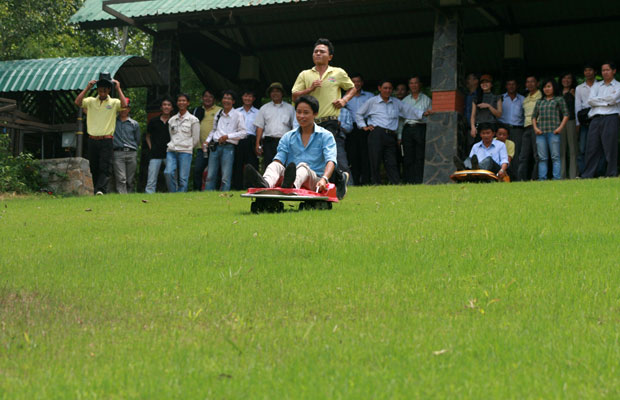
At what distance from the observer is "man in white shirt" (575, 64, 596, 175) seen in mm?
14630

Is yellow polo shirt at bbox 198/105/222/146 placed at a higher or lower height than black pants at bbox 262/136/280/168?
higher

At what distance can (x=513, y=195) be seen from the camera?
1057 centimetres

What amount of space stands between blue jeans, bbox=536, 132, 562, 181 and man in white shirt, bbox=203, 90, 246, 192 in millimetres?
5527

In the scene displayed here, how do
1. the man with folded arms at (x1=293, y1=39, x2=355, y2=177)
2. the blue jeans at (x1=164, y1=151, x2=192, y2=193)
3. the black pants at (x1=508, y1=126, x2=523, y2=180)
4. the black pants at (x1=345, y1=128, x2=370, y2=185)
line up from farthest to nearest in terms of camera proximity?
the black pants at (x1=345, y1=128, x2=370, y2=185) → the blue jeans at (x1=164, y1=151, x2=192, y2=193) → the black pants at (x1=508, y1=126, x2=523, y2=180) → the man with folded arms at (x1=293, y1=39, x2=355, y2=177)

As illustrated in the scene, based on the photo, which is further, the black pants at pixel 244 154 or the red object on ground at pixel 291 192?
the black pants at pixel 244 154

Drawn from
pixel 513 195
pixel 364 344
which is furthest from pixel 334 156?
pixel 364 344

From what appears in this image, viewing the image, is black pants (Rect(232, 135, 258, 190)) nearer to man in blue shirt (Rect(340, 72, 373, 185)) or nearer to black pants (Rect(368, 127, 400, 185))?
man in blue shirt (Rect(340, 72, 373, 185))

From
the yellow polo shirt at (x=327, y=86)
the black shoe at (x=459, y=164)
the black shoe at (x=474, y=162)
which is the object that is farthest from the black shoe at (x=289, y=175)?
the black shoe at (x=474, y=162)

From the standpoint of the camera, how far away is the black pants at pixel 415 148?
16.8m

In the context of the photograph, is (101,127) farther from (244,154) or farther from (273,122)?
(273,122)

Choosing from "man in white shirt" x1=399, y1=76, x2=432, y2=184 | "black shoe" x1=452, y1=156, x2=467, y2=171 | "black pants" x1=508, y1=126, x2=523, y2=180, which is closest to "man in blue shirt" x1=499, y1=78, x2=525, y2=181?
"black pants" x1=508, y1=126, x2=523, y2=180

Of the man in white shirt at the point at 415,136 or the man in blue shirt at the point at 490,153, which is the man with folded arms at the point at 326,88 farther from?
the man in white shirt at the point at 415,136

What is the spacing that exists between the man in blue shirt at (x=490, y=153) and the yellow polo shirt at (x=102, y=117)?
21.3 ft

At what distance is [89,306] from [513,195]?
681 cm
